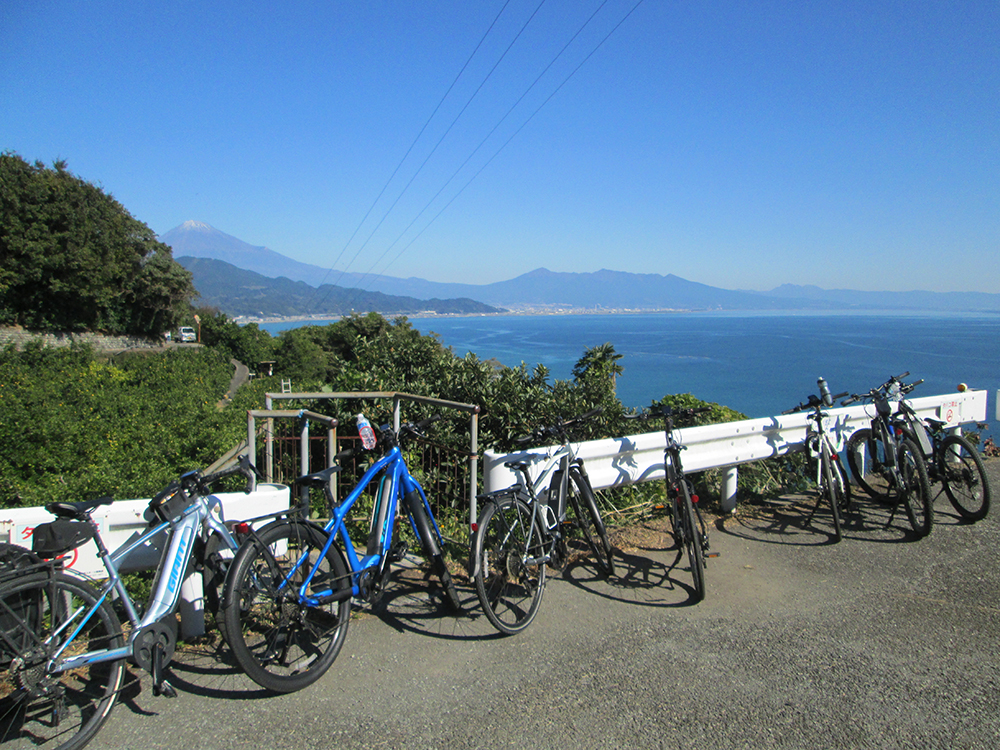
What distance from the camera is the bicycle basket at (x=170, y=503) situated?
287cm

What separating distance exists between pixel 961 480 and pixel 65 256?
175 feet

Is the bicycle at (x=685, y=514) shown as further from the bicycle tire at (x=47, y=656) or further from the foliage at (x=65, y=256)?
the foliage at (x=65, y=256)

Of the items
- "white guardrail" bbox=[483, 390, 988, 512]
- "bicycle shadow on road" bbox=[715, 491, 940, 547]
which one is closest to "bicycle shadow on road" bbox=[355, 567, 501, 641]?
"white guardrail" bbox=[483, 390, 988, 512]

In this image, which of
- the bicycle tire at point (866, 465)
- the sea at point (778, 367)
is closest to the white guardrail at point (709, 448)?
the bicycle tire at point (866, 465)

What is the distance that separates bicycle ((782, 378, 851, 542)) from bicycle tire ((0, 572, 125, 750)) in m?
4.85

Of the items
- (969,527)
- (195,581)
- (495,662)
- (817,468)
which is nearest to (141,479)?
(195,581)

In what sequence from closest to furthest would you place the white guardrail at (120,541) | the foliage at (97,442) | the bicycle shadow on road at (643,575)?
the white guardrail at (120,541), the bicycle shadow on road at (643,575), the foliage at (97,442)

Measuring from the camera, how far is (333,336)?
77625 millimetres

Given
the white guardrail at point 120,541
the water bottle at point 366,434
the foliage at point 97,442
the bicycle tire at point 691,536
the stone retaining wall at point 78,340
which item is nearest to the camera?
the white guardrail at point 120,541

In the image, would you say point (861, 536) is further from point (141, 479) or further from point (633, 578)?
point (141, 479)

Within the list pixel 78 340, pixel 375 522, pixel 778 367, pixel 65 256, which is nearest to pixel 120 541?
pixel 375 522

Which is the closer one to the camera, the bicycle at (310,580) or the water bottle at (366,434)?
the bicycle at (310,580)

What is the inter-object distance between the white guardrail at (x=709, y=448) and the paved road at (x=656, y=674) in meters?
0.80

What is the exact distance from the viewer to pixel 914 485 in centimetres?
503
